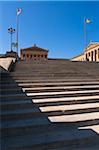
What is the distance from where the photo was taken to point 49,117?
529 centimetres

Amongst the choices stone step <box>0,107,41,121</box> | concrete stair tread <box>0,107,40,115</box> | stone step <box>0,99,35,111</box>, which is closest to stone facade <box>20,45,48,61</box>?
stone step <box>0,99,35,111</box>

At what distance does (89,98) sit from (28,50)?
190 ft

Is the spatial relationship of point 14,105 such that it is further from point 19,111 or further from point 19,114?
point 19,114

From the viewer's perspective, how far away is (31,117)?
16.3 feet

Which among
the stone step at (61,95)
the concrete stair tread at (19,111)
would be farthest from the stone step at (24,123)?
the stone step at (61,95)

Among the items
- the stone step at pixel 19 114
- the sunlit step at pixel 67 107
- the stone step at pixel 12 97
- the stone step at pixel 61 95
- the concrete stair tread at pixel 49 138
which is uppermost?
the stone step at pixel 12 97

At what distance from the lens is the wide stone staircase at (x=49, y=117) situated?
4.05m

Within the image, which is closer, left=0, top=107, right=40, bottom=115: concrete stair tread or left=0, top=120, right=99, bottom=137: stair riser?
left=0, top=120, right=99, bottom=137: stair riser

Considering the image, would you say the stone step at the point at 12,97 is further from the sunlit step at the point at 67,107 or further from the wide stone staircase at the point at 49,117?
the sunlit step at the point at 67,107

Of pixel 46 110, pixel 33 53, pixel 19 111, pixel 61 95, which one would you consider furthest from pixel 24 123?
pixel 33 53

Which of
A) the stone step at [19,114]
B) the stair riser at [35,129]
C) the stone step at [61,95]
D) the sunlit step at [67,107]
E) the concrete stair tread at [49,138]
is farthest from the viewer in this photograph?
the stone step at [61,95]

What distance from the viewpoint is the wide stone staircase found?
4.05m

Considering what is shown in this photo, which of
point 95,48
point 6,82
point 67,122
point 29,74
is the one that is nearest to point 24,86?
point 6,82

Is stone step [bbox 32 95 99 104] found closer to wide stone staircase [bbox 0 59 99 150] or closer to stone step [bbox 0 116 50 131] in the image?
A: wide stone staircase [bbox 0 59 99 150]
